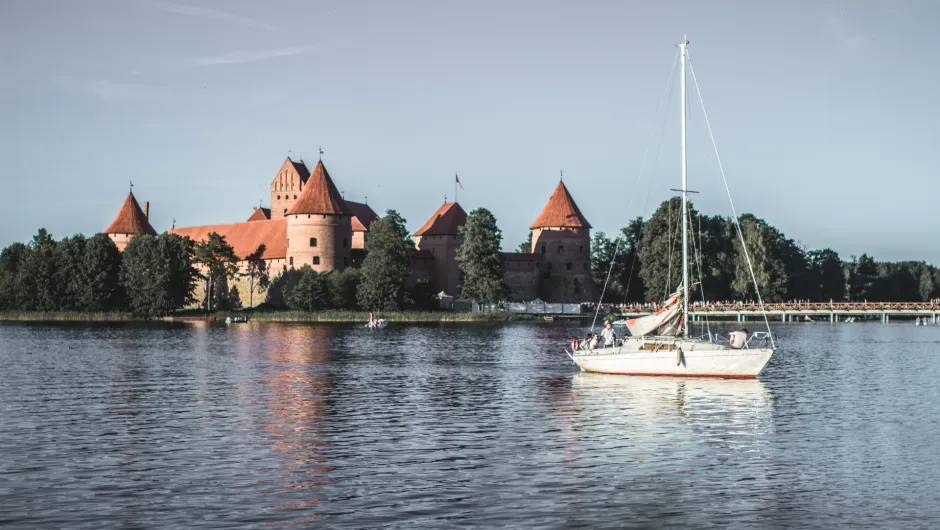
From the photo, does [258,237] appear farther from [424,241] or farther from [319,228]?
[424,241]

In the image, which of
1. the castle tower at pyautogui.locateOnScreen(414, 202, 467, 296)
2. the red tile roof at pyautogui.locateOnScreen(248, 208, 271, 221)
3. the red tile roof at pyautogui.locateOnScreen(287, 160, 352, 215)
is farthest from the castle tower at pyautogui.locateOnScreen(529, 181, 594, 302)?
the red tile roof at pyautogui.locateOnScreen(248, 208, 271, 221)

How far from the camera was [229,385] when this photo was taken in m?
32.6

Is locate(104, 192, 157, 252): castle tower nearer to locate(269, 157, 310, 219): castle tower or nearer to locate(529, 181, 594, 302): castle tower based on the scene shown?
locate(269, 157, 310, 219): castle tower

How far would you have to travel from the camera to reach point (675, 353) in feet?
107

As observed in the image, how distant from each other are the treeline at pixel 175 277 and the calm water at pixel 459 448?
49634 mm

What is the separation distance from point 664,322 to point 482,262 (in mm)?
58592

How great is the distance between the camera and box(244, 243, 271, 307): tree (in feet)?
349

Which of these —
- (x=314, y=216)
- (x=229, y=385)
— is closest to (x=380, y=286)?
(x=314, y=216)

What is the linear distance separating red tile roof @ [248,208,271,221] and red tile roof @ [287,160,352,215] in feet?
102

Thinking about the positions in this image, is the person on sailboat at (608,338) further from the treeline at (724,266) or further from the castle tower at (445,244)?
the castle tower at (445,244)

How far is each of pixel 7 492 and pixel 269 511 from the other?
161 inches

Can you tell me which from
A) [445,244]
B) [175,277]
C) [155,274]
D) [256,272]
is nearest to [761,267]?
[445,244]

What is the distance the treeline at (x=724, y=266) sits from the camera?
9606 cm

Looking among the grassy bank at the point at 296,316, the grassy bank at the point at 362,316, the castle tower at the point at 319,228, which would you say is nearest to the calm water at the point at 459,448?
the grassy bank at the point at 362,316
